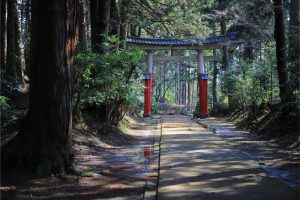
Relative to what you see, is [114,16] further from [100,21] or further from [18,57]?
[18,57]

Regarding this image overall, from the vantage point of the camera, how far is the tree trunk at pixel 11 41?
45.6ft

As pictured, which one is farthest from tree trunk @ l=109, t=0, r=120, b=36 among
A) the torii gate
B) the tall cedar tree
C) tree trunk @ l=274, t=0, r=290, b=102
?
tree trunk @ l=274, t=0, r=290, b=102

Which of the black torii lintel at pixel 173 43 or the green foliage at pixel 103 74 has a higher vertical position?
the black torii lintel at pixel 173 43

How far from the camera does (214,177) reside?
23.1 feet

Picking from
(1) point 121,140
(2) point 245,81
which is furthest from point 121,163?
(2) point 245,81

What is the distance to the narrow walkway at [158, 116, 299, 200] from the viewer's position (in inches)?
230

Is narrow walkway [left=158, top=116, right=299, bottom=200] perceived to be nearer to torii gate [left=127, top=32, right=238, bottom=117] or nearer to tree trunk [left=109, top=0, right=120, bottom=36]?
tree trunk [left=109, top=0, right=120, bottom=36]

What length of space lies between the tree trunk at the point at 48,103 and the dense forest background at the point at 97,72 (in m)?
0.02

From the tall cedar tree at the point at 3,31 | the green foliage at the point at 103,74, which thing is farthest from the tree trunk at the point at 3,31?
the green foliage at the point at 103,74

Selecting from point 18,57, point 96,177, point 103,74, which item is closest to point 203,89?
point 18,57

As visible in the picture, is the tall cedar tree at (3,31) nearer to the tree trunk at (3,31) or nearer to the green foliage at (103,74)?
the tree trunk at (3,31)

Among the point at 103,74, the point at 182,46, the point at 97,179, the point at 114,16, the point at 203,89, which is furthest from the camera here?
the point at 203,89

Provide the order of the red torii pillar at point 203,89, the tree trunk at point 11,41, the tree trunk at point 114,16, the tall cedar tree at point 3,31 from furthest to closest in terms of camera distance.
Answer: the red torii pillar at point 203,89
the tree trunk at point 114,16
the tree trunk at point 11,41
the tall cedar tree at point 3,31

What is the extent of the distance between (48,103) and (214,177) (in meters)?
3.07
